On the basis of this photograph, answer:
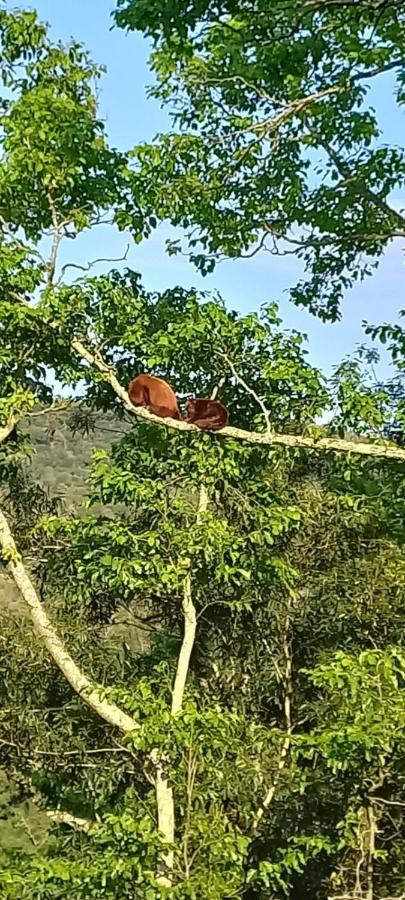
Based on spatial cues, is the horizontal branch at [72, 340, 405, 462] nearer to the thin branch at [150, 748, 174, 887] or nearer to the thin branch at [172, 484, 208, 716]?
the thin branch at [172, 484, 208, 716]

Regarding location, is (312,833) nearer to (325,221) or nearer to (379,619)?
(379,619)

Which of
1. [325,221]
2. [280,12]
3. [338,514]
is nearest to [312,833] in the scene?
[338,514]

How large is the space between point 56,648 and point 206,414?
60.8 inches

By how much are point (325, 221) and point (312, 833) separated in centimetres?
351

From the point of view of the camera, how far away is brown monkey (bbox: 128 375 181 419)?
427cm

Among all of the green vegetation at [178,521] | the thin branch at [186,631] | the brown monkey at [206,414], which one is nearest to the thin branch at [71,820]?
the green vegetation at [178,521]


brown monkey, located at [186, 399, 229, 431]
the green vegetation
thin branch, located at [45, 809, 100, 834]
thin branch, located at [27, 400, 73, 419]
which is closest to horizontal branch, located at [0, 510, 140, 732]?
the green vegetation

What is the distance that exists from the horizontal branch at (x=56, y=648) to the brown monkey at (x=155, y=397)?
3.68 ft

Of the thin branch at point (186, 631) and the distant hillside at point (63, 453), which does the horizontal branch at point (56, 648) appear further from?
the distant hillside at point (63, 453)

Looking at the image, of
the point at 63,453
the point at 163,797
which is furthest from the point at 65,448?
the point at 163,797

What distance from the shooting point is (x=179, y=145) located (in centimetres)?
467

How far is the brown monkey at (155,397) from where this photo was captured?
4275 mm

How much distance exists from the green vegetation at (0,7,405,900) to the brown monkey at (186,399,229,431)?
0.18 metres

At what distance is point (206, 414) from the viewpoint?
171 inches
